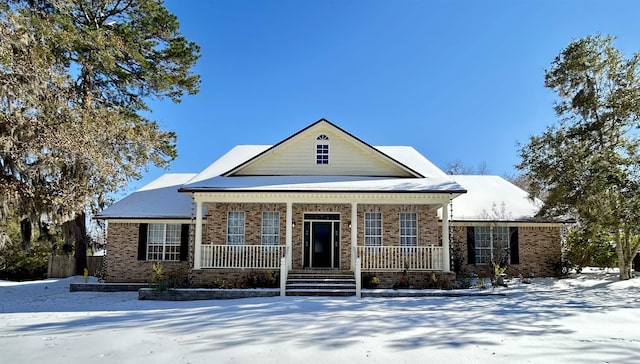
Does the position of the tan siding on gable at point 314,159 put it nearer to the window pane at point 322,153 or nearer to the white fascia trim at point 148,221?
the window pane at point 322,153

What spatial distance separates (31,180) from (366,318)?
12.1 metres

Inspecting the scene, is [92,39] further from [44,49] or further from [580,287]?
[580,287]

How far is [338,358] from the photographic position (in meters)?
6.46

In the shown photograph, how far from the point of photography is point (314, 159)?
55.5 feet

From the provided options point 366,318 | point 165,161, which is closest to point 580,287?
point 366,318

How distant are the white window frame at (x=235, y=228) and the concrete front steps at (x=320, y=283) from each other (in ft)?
8.52

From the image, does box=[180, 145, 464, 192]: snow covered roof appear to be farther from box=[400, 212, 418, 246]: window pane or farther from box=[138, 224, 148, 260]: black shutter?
box=[138, 224, 148, 260]: black shutter

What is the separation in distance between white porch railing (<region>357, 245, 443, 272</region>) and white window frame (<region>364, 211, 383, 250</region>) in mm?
892

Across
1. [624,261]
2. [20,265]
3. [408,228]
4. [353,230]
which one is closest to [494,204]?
[408,228]

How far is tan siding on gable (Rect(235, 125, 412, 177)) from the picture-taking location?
16.8 meters

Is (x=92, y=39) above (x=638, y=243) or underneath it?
above

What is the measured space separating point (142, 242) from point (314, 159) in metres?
6.93

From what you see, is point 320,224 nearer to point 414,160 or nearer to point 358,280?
point 358,280

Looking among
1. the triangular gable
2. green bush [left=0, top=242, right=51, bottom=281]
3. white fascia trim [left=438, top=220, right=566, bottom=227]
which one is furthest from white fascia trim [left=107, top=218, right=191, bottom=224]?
white fascia trim [left=438, top=220, right=566, bottom=227]
